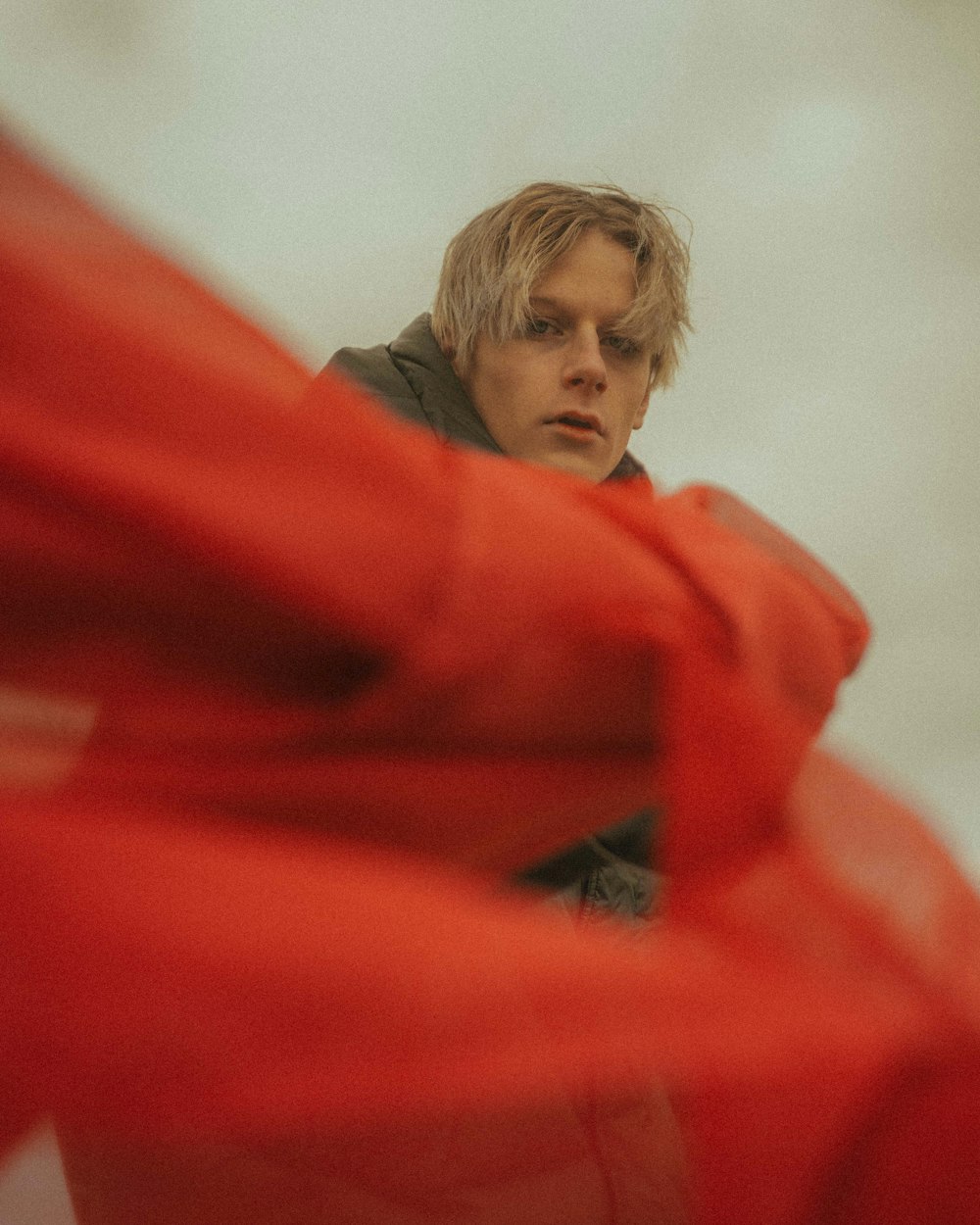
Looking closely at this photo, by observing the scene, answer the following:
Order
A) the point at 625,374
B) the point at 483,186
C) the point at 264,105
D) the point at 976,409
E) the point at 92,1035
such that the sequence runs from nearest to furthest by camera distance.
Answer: the point at 92,1035
the point at 625,374
the point at 264,105
the point at 483,186
the point at 976,409

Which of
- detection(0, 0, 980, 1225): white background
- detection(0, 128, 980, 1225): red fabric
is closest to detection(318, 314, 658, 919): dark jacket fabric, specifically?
detection(0, 128, 980, 1225): red fabric

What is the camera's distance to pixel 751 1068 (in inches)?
6.7

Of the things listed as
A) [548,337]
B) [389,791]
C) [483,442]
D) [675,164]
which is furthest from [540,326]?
[675,164]

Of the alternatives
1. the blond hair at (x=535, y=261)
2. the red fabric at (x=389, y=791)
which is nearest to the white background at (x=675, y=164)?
the blond hair at (x=535, y=261)

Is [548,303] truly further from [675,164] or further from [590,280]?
[675,164]

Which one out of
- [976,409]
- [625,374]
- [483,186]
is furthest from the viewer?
[976,409]

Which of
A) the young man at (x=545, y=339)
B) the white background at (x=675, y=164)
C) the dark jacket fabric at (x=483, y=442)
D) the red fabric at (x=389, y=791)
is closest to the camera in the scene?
the red fabric at (x=389, y=791)

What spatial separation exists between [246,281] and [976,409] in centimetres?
149

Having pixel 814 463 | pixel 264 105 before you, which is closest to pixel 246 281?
pixel 264 105

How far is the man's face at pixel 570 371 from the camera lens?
0.62 metres

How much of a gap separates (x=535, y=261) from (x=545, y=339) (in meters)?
0.05

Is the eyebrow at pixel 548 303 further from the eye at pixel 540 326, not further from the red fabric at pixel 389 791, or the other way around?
the red fabric at pixel 389 791

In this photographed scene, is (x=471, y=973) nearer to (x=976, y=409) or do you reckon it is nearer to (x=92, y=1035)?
(x=92, y=1035)

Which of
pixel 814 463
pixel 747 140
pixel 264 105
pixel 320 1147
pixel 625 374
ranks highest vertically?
pixel 747 140
